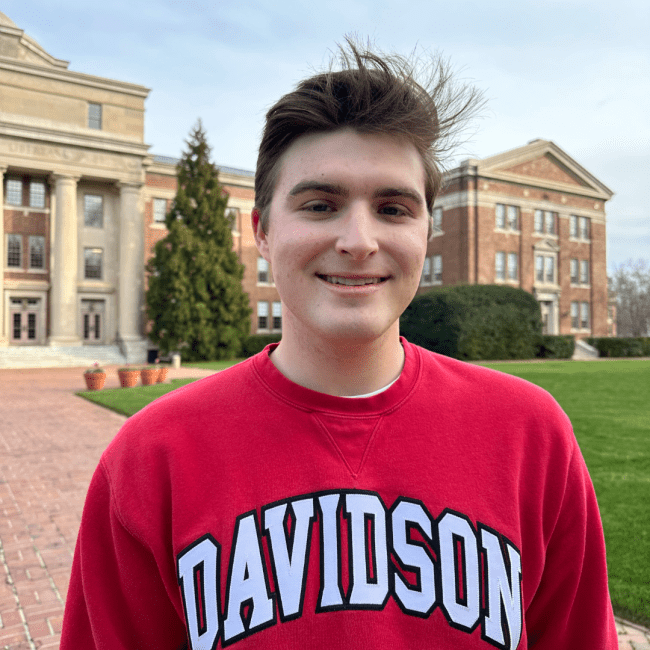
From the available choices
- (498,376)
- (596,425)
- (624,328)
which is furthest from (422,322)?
(624,328)

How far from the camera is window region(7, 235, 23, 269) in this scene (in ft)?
115

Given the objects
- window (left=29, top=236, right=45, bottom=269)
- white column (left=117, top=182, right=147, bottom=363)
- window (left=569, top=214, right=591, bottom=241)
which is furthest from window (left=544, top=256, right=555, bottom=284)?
window (left=29, top=236, right=45, bottom=269)

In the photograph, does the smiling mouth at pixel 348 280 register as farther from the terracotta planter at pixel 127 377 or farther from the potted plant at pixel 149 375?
the potted plant at pixel 149 375

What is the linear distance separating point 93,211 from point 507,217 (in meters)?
30.4

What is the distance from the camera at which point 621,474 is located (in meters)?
6.80

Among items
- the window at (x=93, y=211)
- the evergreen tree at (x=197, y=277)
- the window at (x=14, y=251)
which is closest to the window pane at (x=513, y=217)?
the evergreen tree at (x=197, y=277)

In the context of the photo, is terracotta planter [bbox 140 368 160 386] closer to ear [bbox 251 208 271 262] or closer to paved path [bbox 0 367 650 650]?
paved path [bbox 0 367 650 650]

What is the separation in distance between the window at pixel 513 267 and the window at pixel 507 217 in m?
2.25

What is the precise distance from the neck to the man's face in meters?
0.06

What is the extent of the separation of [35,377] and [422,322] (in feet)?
67.3

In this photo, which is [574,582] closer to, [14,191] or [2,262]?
[2,262]

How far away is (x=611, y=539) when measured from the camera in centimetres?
487

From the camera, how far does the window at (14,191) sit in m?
34.8

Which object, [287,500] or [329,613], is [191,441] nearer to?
[287,500]
